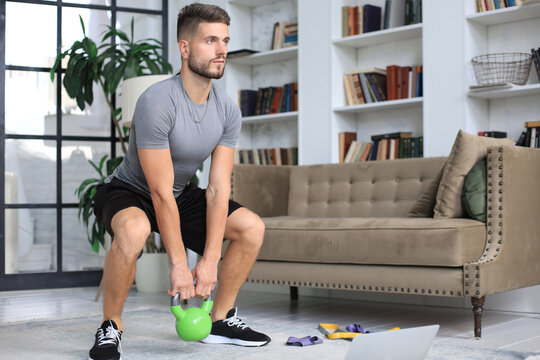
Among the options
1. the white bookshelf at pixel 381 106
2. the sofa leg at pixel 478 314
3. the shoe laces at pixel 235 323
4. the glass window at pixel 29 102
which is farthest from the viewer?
the glass window at pixel 29 102

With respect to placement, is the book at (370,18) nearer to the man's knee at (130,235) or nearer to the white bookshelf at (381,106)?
the white bookshelf at (381,106)

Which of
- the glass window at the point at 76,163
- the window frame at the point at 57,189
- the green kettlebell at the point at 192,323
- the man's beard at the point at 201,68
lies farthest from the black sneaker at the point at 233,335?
the glass window at the point at 76,163

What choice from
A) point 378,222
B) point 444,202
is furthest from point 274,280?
point 444,202

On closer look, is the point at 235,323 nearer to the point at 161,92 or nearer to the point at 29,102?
the point at 161,92

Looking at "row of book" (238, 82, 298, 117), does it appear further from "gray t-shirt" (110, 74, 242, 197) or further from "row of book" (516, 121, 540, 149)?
"gray t-shirt" (110, 74, 242, 197)

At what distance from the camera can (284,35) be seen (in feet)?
16.3

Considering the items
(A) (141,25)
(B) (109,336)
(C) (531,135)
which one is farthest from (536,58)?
(A) (141,25)

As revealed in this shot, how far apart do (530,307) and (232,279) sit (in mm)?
1669

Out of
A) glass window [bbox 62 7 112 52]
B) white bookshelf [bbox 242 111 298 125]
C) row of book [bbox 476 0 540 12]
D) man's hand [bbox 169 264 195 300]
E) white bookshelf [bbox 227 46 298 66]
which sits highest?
glass window [bbox 62 7 112 52]

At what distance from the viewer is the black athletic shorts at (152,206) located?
8.30 feet

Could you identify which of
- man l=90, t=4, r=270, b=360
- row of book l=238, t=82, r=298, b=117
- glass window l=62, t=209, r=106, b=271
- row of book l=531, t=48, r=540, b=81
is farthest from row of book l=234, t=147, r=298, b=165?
man l=90, t=4, r=270, b=360

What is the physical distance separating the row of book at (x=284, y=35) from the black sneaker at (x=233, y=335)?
8.71 ft

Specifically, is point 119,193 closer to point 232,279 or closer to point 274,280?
point 232,279

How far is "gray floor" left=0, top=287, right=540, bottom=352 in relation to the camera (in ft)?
9.48
